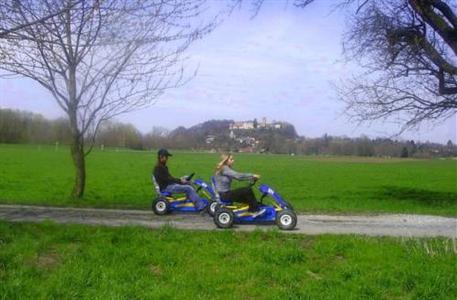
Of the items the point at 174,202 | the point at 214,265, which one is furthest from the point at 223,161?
the point at 214,265

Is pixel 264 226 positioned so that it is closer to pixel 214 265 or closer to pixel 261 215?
pixel 261 215

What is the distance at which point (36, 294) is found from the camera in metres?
6.95

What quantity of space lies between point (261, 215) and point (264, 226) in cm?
25

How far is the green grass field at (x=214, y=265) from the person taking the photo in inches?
286

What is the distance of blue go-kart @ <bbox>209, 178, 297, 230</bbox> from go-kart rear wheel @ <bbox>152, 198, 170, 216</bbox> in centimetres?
208

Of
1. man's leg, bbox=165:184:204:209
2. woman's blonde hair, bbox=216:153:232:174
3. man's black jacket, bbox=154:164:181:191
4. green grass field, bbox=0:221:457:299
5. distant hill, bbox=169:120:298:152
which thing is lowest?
green grass field, bbox=0:221:457:299

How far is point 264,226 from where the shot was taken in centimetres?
1177

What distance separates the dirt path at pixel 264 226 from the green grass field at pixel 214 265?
1622 millimetres

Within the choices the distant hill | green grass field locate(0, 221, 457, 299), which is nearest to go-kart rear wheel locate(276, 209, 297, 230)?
green grass field locate(0, 221, 457, 299)

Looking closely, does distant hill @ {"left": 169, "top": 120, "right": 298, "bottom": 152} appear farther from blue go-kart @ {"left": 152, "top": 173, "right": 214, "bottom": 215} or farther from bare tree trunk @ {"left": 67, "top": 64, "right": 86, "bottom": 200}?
bare tree trunk @ {"left": 67, "top": 64, "right": 86, "bottom": 200}

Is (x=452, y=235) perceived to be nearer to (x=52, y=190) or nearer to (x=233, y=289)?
(x=233, y=289)

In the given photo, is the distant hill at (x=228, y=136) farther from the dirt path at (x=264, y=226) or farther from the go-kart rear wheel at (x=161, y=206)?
the dirt path at (x=264, y=226)

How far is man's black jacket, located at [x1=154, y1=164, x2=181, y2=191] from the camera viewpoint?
564 inches

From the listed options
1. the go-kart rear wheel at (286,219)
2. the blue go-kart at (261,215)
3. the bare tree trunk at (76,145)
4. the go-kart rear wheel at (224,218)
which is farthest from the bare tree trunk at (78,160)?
the go-kart rear wheel at (286,219)
